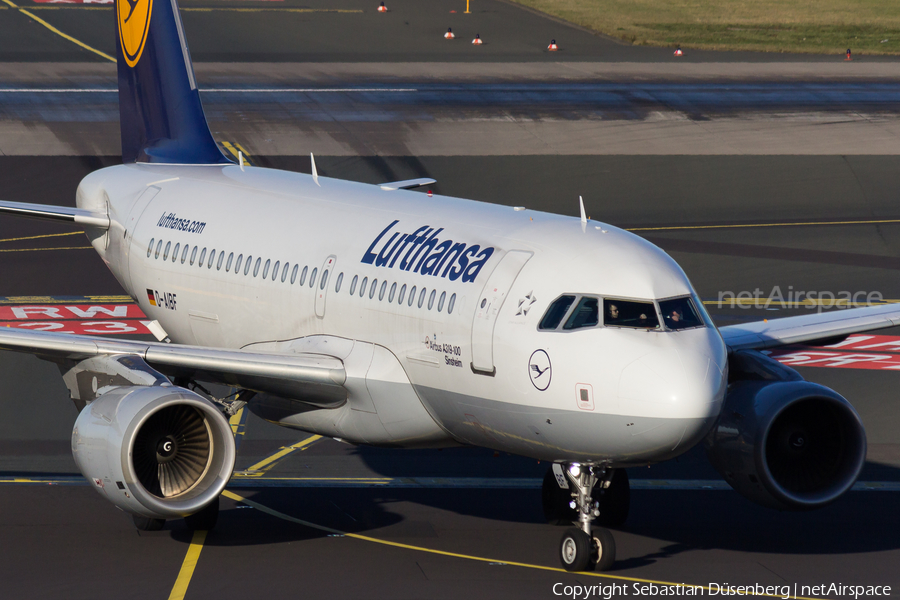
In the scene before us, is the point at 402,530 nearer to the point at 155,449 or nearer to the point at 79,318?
the point at 155,449

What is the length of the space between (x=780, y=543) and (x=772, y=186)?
97.8 feet

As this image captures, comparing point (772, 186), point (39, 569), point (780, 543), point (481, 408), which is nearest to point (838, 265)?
point (772, 186)

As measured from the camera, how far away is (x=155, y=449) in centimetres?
1845

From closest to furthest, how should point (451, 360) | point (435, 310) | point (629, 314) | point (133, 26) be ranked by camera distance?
1. point (629, 314)
2. point (451, 360)
3. point (435, 310)
4. point (133, 26)

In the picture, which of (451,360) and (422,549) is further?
(422,549)

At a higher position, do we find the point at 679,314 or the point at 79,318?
the point at 679,314

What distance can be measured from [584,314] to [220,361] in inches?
239

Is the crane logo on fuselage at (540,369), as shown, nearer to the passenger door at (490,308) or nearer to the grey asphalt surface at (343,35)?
the passenger door at (490,308)

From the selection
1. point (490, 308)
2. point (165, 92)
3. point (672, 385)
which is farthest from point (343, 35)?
point (672, 385)

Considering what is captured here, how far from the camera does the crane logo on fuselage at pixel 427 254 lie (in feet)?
60.9

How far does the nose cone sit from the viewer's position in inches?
625

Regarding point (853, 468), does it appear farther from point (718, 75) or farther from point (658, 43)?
point (658, 43)

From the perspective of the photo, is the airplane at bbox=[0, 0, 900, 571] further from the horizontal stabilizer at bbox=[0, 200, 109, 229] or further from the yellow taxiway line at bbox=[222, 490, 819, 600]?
the horizontal stabilizer at bbox=[0, 200, 109, 229]

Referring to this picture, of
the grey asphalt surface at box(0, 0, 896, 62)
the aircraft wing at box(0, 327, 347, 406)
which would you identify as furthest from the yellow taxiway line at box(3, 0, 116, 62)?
the aircraft wing at box(0, 327, 347, 406)
